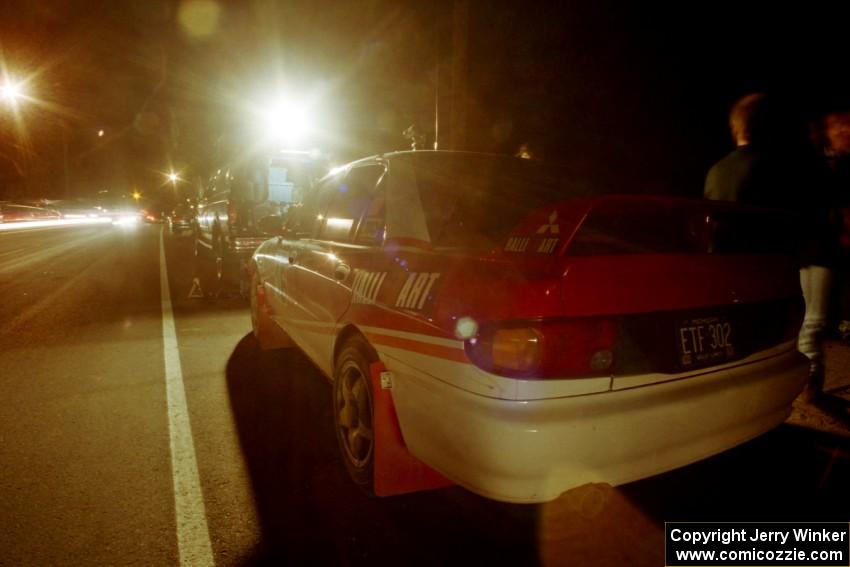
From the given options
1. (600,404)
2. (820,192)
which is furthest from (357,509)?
(820,192)

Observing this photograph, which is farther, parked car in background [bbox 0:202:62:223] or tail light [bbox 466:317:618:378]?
parked car in background [bbox 0:202:62:223]

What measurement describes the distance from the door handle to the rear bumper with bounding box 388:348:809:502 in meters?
0.87

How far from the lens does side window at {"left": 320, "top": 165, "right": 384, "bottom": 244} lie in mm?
2844

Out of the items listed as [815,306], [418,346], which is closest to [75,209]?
[418,346]

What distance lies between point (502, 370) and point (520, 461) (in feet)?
0.93

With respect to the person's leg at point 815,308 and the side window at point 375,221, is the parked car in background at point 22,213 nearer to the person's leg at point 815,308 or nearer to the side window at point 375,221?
the side window at point 375,221

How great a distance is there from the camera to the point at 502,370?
5.54ft

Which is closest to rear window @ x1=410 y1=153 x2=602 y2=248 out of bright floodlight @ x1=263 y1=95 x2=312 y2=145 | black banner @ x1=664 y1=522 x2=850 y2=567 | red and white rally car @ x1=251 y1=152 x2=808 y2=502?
red and white rally car @ x1=251 y1=152 x2=808 y2=502

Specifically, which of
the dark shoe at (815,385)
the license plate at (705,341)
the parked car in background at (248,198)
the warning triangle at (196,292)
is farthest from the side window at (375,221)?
the parked car in background at (248,198)

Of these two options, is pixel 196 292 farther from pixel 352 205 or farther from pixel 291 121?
pixel 291 121

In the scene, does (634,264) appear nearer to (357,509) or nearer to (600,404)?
(600,404)

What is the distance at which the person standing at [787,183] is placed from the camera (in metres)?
3.04

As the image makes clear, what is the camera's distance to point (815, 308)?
3.18m

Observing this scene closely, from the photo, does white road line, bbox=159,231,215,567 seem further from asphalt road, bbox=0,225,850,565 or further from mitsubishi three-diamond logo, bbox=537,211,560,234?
mitsubishi three-diamond logo, bbox=537,211,560,234
